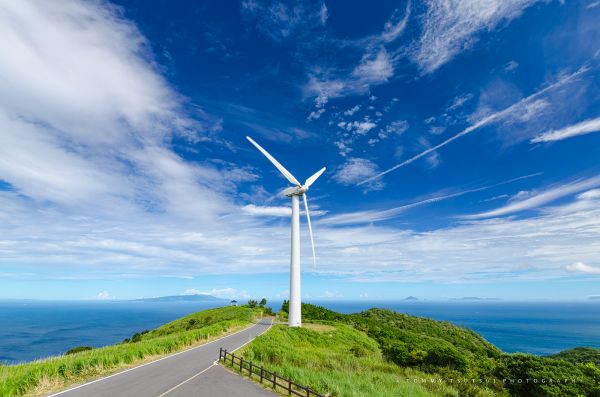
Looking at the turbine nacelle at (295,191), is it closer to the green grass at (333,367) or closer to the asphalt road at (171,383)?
the green grass at (333,367)

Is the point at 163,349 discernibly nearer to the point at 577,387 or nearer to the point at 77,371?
the point at 77,371

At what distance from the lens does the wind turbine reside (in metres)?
50.0

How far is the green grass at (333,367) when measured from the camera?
19.8 metres

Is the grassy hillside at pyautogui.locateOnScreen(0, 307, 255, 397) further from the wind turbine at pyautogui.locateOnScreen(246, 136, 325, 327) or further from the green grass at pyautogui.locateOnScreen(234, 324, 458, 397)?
the wind turbine at pyautogui.locateOnScreen(246, 136, 325, 327)

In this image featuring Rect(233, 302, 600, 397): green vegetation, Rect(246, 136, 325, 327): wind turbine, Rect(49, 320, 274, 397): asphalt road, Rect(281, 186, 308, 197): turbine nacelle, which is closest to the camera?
Rect(49, 320, 274, 397): asphalt road

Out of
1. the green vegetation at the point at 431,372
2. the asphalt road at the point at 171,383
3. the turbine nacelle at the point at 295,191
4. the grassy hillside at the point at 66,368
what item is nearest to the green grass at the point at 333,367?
the green vegetation at the point at 431,372

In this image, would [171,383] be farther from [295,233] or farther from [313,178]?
[313,178]

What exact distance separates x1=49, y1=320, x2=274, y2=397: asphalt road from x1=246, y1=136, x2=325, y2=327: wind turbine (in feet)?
81.8

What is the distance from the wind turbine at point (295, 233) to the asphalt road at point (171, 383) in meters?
24.9

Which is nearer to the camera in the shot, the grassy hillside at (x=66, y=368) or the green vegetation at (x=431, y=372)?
the grassy hillside at (x=66, y=368)

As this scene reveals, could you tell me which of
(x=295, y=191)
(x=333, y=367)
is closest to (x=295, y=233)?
(x=295, y=191)

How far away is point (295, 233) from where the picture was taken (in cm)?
5262

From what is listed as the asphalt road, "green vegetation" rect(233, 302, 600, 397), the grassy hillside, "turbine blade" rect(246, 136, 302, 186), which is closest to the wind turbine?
"turbine blade" rect(246, 136, 302, 186)

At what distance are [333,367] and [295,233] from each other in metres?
26.5
